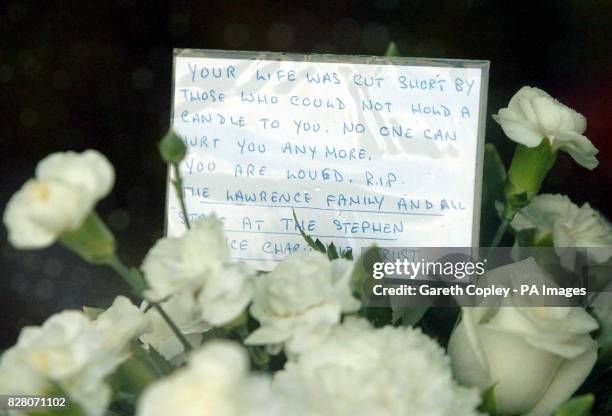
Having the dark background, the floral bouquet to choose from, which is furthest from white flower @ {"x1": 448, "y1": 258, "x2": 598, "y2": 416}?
the dark background

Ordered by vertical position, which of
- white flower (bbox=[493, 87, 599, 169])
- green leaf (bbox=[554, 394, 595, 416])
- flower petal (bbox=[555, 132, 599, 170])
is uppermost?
white flower (bbox=[493, 87, 599, 169])

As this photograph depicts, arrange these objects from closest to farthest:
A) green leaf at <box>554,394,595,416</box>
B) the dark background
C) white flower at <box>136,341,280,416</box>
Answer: white flower at <box>136,341,280,416</box> < green leaf at <box>554,394,595,416</box> < the dark background

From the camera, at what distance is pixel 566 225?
47 centimetres

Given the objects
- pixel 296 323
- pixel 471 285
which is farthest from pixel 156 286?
pixel 471 285

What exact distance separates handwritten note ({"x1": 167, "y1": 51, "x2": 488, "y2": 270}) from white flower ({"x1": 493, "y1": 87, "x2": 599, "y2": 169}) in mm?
60

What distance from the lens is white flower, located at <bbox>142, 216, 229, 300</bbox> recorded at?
0.32 m

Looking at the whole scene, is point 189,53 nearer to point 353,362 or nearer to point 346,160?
point 346,160

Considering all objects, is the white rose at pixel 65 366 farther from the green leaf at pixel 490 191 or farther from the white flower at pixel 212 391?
the green leaf at pixel 490 191

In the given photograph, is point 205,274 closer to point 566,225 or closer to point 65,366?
point 65,366

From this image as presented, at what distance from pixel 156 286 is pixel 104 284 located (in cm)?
49

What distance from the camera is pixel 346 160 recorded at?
1.66ft

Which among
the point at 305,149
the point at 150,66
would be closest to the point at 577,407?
the point at 305,149

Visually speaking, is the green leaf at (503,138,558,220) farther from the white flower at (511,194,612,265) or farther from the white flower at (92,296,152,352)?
the white flower at (92,296,152,352)

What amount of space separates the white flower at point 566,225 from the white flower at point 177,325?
0.71ft
